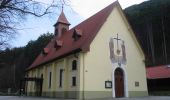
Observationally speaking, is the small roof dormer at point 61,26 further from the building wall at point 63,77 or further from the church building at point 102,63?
the church building at point 102,63

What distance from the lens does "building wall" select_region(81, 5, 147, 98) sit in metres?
24.8

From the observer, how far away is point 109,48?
27.0 meters

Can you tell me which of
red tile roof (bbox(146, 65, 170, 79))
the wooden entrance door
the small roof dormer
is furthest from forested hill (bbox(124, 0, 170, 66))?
the wooden entrance door

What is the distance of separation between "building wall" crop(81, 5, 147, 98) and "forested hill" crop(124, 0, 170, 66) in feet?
67.6

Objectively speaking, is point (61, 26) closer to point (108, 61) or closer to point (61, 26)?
point (61, 26)

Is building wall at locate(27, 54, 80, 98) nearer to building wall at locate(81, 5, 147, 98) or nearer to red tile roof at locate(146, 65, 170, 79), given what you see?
building wall at locate(81, 5, 147, 98)

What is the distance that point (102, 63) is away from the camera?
2588cm

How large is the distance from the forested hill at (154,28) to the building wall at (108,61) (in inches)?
812

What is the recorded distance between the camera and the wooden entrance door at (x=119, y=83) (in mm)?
26703

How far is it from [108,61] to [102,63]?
908mm

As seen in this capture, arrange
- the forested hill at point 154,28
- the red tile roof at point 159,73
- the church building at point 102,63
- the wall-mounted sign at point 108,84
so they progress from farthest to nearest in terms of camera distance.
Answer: the forested hill at point 154,28 → the red tile roof at point 159,73 → the wall-mounted sign at point 108,84 → the church building at point 102,63

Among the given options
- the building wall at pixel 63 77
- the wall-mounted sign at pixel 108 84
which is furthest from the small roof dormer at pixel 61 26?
the wall-mounted sign at pixel 108 84

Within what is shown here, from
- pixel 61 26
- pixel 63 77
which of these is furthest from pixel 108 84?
pixel 61 26

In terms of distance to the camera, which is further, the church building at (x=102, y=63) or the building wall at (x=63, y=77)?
the building wall at (x=63, y=77)
